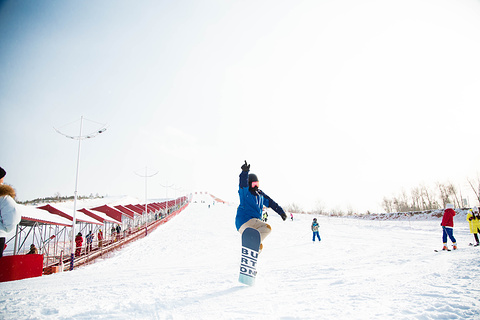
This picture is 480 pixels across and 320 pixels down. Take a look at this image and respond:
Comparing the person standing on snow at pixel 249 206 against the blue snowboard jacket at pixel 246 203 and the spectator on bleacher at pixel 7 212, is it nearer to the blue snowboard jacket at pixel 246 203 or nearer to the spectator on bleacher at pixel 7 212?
the blue snowboard jacket at pixel 246 203

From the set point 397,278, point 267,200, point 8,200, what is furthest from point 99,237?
point 397,278

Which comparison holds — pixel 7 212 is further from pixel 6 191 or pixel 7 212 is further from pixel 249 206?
pixel 249 206

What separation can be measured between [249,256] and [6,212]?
3.72 metres

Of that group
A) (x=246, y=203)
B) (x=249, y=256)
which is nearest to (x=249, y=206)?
(x=246, y=203)

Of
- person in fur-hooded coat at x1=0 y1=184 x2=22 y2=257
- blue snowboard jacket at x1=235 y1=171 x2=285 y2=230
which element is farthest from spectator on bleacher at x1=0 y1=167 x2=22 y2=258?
blue snowboard jacket at x1=235 y1=171 x2=285 y2=230

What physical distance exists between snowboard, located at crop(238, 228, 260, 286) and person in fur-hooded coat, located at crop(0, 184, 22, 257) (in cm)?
345

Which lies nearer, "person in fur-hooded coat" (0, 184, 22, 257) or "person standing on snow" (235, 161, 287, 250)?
"person in fur-hooded coat" (0, 184, 22, 257)

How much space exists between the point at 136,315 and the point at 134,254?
13936mm

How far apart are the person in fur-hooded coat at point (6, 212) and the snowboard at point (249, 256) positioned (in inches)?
136

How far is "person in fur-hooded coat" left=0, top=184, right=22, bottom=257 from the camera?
349 cm

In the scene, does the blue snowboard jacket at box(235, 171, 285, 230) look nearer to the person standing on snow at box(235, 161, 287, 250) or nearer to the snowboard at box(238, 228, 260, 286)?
the person standing on snow at box(235, 161, 287, 250)

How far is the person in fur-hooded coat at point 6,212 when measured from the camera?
3.49 metres

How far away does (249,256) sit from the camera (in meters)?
3.62

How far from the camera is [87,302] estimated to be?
2799mm
